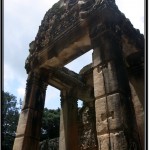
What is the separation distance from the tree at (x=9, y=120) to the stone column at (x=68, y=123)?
1963cm

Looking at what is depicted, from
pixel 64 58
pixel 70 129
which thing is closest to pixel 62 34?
pixel 64 58

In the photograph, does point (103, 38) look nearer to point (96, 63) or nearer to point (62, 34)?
point (96, 63)

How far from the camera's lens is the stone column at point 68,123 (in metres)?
8.23

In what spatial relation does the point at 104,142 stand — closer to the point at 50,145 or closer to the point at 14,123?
the point at 50,145

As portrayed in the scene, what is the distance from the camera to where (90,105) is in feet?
34.4

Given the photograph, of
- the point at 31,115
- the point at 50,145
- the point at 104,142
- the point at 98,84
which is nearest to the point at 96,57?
the point at 98,84

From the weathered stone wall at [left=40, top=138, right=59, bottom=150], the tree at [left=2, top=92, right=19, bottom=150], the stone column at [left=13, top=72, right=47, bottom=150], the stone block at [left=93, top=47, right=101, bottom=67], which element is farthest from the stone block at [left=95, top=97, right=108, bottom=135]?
the tree at [left=2, top=92, right=19, bottom=150]

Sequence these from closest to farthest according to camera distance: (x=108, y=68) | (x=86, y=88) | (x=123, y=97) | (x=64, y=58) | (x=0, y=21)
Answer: (x=0, y=21) → (x=123, y=97) → (x=108, y=68) → (x=64, y=58) → (x=86, y=88)

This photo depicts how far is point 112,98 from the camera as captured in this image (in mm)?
4316

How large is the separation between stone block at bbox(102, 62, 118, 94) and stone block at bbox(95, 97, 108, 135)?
0.26 meters

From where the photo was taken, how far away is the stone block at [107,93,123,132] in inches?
157

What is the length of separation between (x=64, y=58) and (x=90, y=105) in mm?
4265

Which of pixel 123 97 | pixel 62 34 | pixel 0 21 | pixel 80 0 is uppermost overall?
pixel 80 0

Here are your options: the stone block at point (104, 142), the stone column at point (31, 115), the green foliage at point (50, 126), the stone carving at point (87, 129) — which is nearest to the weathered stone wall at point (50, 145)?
the stone carving at point (87, 129)
